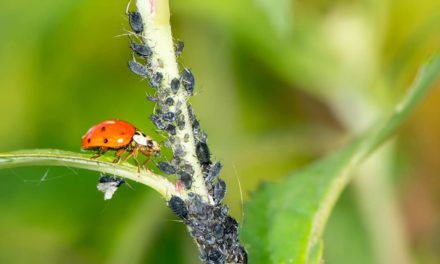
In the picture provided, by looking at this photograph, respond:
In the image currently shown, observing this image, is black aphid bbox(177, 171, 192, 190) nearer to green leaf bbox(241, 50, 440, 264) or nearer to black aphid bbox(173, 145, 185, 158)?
black aphid bbox(173, 145, 185, 158)

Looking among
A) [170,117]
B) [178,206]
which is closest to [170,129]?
[170,117]

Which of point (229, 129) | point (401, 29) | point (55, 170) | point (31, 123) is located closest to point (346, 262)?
point (229, 129)

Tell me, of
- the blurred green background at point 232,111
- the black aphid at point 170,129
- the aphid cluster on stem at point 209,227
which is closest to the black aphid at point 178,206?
the aphid cluster on stem at point 209,227

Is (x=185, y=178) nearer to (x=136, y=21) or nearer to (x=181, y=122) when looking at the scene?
(x=181, y=122)

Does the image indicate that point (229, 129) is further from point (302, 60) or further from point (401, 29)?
point (401, 29)

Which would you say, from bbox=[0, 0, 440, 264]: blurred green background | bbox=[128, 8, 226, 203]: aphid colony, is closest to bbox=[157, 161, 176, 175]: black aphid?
bbox=[128, 8, 226, 203]: aphid colony

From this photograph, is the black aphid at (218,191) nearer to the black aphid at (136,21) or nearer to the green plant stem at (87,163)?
the green plant stem at (87,163)
